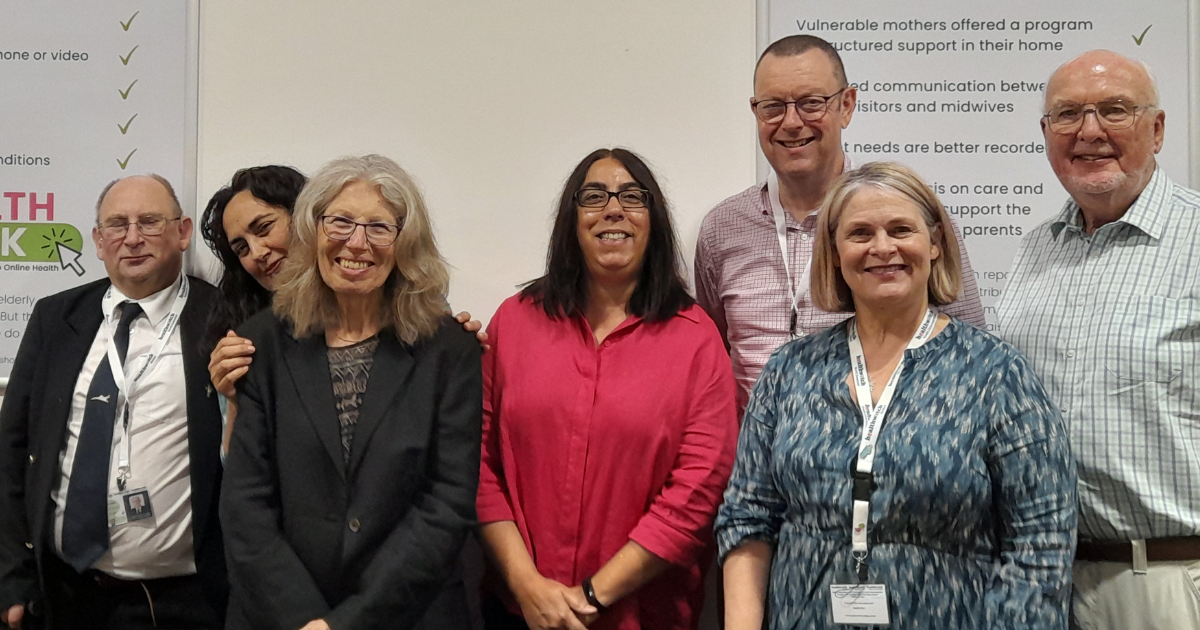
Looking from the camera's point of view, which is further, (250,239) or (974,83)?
(974,83)

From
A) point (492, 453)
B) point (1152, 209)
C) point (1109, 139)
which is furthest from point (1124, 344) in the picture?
point (492, 453)

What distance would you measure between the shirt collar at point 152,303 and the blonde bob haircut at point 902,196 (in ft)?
6.32

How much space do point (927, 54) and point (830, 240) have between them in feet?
4.34

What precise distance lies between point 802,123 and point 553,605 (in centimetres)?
150

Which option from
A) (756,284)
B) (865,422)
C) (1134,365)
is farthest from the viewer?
(756,284)

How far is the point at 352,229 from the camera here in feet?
7.10

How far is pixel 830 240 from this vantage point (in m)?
2.09

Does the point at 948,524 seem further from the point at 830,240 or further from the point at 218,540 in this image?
the point at 218,540

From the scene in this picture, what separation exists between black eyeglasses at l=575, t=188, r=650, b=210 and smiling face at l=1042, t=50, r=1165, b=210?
3.53 feet

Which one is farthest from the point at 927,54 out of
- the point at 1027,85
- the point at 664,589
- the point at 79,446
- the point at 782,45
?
the point at 79,446

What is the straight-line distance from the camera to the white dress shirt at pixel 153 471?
2.52m

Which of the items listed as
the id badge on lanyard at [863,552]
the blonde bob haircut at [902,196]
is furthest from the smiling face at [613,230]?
the id badge on lanyard at [863,552]

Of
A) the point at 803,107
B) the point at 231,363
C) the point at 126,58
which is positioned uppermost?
the point at 126,58

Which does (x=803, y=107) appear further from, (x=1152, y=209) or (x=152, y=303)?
(x=152, y=303)
